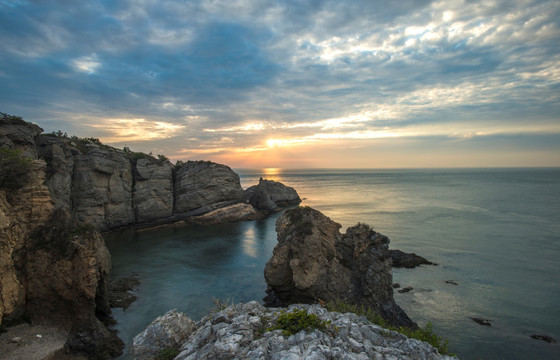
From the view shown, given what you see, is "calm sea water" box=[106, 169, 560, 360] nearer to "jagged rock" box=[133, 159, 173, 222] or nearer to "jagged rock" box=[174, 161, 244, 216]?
"jagged rock" box=[133, 159, 173, 222]

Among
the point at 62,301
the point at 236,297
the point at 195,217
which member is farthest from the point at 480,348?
the point at 195,217

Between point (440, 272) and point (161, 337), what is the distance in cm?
2450

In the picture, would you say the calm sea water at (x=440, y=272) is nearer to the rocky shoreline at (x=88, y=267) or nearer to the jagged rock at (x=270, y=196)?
the rocky shoreline at (x=88, y=267)

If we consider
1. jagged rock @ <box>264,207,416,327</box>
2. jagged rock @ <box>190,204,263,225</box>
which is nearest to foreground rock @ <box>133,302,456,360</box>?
jagged rock @ <box>264,207,416,327</box>

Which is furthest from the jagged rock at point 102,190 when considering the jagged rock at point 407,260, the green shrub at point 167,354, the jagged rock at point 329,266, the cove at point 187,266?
the jagged rock at point 407,260

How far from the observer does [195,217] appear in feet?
161

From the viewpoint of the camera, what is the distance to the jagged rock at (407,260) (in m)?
27.2

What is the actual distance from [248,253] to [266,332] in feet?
86.6

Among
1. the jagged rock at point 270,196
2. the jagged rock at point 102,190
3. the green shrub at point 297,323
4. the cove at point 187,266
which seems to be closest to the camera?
the green shrub at point 297,323

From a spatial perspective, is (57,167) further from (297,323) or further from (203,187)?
(297,323)

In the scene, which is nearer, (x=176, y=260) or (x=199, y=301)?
(x=199, y=301)

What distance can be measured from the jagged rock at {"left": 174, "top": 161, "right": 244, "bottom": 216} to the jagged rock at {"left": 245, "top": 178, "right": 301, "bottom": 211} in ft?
27.6

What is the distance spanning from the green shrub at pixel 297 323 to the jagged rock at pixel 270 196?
5242cm

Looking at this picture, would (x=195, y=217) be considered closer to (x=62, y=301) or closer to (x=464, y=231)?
(x=62, y=301)
